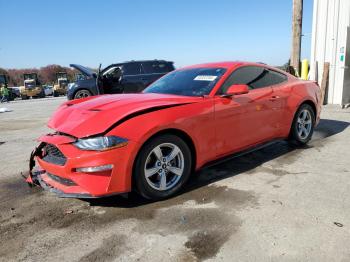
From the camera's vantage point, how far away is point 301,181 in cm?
407

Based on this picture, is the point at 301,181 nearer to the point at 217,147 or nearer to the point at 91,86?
the point at 217,147

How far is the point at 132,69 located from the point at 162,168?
917 cm

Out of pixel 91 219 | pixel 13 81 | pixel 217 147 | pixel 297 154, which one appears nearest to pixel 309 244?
pixel 217 147

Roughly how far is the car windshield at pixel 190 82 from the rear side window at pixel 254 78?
0.15 m

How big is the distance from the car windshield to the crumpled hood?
0.28m

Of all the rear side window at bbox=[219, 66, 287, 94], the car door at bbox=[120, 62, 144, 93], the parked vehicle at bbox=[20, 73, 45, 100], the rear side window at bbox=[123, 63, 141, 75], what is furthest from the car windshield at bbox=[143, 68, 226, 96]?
the parked vehicle at bbox=[20, 73, 45, 100]

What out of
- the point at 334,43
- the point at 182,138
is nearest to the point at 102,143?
the point at 182,138

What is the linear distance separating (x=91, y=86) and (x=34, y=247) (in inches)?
387

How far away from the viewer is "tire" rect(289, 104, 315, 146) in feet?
17.7

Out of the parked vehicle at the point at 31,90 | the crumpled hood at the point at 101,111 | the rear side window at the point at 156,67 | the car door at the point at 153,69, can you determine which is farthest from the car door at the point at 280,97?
the parked vehicle at the point at 31,90

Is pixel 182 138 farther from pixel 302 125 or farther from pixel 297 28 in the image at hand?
pixel 297 28

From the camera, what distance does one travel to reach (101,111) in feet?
11.7

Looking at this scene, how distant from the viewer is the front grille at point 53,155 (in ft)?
11.3

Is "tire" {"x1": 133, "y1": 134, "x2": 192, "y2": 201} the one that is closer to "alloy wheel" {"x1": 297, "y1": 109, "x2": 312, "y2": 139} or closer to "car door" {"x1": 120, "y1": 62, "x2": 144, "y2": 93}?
"alloy wheel" {"x1": 297, "y1": 109, "x2": 312, "y2": 139}
